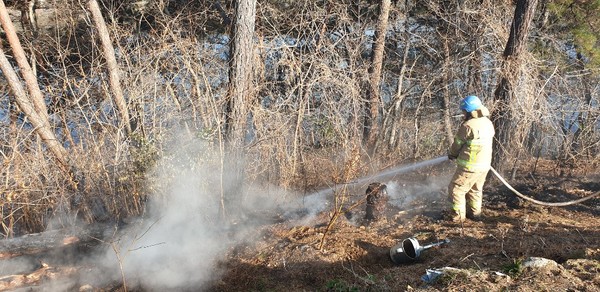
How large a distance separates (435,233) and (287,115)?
124 inches

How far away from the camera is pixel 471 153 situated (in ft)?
17.0

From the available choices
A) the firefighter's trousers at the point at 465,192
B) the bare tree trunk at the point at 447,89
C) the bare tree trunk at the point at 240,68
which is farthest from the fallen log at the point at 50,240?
the bare tree trunk at the point at 447,89

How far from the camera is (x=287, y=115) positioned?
23.0ft

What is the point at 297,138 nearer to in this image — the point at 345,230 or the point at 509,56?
the point at 345,230

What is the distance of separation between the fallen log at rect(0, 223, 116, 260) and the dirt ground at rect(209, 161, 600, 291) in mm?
2218

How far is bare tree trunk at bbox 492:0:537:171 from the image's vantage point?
6.41 meters

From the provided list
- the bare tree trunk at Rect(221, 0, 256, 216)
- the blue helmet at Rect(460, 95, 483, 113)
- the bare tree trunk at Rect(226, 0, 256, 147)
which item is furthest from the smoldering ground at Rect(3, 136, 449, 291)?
the blue helmet at Rect(460, 95, 483, 113)

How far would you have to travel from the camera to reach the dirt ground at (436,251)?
338cm

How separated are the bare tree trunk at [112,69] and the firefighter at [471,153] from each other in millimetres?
4967

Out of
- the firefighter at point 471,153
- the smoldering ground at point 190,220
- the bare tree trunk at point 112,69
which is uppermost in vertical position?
the bare tree trunk at point 112,69

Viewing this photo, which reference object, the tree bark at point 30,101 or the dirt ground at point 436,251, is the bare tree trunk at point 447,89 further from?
the tree bark at point 30,101

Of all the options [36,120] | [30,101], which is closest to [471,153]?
[36,120]

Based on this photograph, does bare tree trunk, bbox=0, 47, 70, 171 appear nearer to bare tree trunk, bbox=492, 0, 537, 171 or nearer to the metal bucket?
the metal bucket

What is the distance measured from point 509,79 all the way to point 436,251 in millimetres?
3670
